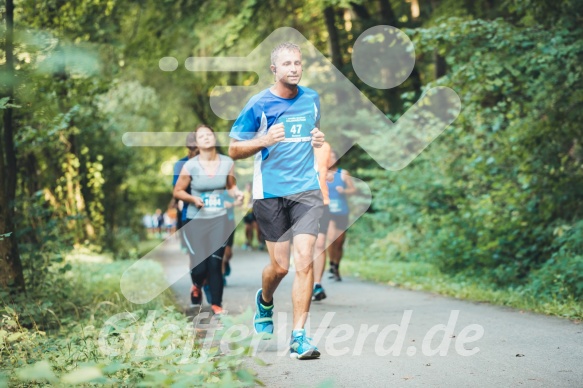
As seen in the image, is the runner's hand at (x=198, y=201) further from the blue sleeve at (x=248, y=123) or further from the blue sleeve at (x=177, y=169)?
Answer: the blue sleeve at (x=248, y=123)

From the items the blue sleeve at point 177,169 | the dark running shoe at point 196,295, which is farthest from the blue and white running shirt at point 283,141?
the dark running shoe at point 196,295

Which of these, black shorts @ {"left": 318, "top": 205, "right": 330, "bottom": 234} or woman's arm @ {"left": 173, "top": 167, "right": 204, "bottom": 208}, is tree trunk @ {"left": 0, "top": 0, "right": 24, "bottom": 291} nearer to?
woman's arm @ {"left": 173, "top": 167, "right": 204, "bottom": 208}

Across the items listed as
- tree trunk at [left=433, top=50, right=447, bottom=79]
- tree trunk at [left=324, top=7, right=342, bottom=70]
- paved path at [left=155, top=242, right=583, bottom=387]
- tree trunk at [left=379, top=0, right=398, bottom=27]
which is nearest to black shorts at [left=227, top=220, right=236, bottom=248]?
paved path at [left=155, top=242, right=583, bottom=387]

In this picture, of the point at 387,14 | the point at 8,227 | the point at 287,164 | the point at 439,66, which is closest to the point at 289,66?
the point at 287,164

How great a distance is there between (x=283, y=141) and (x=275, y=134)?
0.28m

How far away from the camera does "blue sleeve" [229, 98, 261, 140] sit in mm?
6188

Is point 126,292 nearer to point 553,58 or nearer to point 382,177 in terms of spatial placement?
point 553,58

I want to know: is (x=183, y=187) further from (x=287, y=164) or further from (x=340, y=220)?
(x=340, y=220)

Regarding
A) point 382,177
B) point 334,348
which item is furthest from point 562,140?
point 382,177

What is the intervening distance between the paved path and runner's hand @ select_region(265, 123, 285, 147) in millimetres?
1691

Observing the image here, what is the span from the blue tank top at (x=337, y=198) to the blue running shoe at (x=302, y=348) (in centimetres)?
591

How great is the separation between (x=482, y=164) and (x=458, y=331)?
5.95 metres

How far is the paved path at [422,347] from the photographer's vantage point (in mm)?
5043

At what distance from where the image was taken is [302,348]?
585 cm
